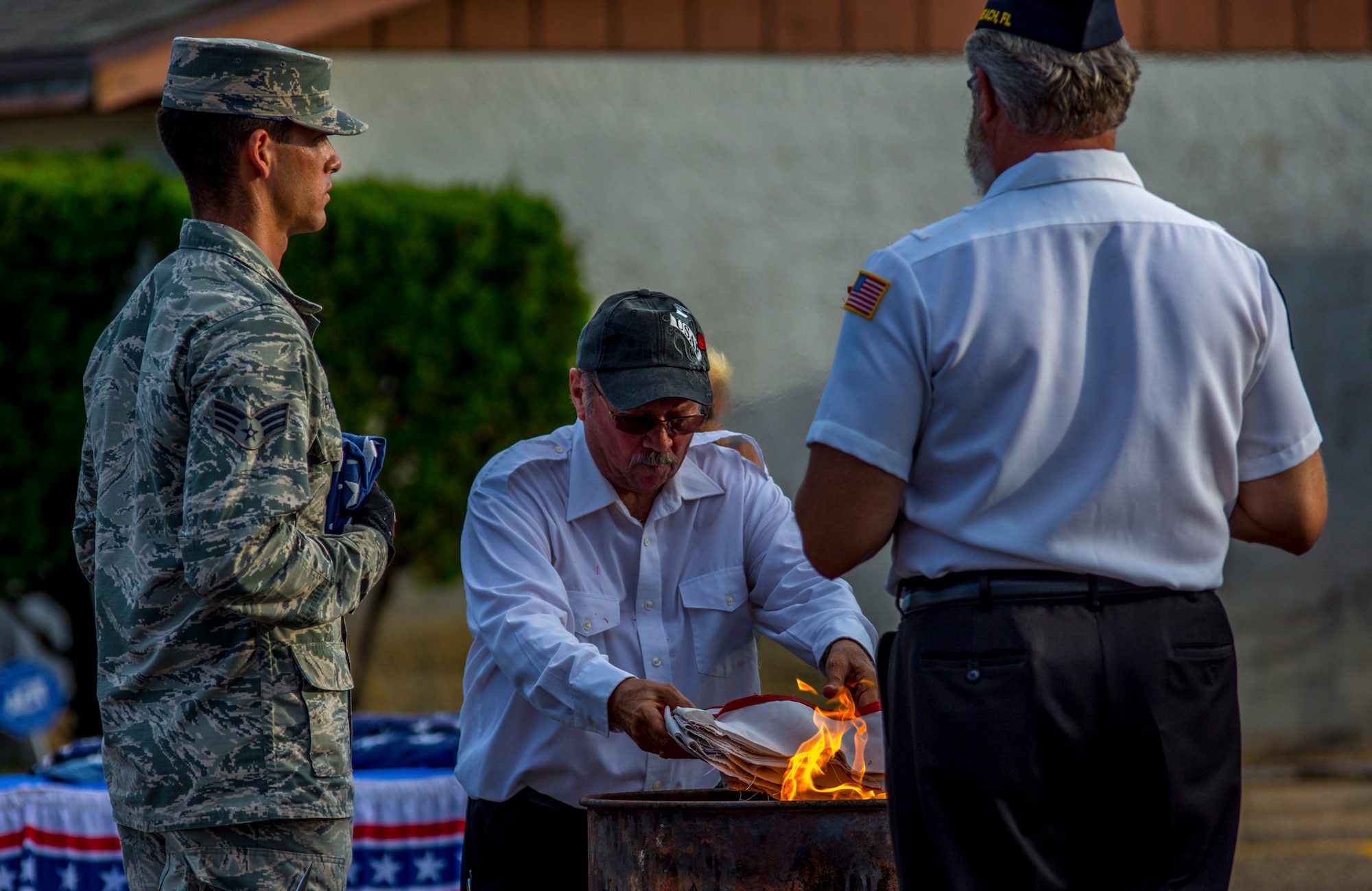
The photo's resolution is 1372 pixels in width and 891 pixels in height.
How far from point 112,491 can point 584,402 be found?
1.08 meters

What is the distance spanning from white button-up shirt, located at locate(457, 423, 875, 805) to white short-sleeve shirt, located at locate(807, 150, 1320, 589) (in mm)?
1058

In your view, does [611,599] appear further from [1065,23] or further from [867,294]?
[1065,23]

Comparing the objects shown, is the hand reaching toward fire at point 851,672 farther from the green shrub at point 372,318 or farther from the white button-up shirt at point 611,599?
the green shrub at point 372,318

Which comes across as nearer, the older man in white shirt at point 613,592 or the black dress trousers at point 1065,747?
the black dress trousers at point 1065,747

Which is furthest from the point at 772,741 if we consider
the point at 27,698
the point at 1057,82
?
the point at 27,698

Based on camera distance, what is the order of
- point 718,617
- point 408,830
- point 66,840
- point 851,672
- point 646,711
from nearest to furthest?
point 646,711, point 851,672, point 718,617, point 66,840, point 408,830

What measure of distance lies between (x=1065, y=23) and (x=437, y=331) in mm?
6409

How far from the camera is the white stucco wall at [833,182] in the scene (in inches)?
382

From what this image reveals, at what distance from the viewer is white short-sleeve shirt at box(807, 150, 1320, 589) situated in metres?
2.12

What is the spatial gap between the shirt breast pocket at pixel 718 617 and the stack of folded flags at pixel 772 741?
13.8 inches

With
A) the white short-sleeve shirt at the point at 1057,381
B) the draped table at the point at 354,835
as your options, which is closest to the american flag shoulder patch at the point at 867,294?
the white short-sleeve shirt at the point at 1057,381

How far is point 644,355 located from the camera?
314 cm

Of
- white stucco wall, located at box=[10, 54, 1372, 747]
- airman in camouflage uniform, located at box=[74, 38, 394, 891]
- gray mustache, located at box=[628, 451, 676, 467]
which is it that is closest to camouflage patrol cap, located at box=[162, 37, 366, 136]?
airman in camouflage uniform, located at box=[74, 38, 394, 891]

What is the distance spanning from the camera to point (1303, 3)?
10539 mm
